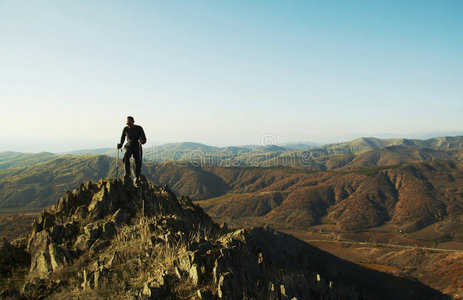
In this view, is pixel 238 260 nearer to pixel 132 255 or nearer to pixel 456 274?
pixel 132 255

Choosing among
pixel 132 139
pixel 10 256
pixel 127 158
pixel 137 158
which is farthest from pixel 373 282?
pixel 10 256

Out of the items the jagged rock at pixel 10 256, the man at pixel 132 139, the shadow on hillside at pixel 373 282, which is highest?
the man at pixel 132 139

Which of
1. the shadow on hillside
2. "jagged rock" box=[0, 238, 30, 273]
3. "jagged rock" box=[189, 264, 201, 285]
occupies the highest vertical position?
"jagged rock" box=[189, 264, 201, 285]

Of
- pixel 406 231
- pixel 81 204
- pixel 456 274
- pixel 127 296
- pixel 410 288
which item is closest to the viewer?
pixel 127 296

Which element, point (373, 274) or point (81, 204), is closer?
point (81, 204)

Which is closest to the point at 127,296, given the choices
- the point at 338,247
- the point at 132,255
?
the point at 132,255

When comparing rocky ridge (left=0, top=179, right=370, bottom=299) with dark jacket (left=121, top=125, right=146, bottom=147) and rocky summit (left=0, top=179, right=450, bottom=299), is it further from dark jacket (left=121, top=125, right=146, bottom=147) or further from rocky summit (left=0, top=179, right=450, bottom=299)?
dark jacket (left=121, top=125, right=146, bottom=147)

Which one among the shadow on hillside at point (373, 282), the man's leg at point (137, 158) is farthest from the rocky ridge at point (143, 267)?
the shadow on hillside at point (373, 282)

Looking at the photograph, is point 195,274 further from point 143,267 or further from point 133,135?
point 133,135

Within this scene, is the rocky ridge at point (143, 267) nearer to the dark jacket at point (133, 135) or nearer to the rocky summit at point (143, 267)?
the rocky summit at point (143, 267)

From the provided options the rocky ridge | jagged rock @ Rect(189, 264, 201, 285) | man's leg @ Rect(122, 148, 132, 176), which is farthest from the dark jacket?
jagged rock @ Rect(189, 264, 201, 285)

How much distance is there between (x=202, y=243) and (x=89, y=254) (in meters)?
5.32

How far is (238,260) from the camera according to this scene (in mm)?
10219

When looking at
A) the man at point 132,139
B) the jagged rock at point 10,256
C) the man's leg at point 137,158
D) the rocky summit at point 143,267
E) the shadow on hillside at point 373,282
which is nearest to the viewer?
the rocky summit at point 143,267
